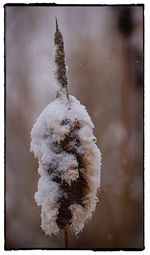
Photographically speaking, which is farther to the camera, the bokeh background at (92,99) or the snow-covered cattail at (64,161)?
the bokeh background at (92,99)

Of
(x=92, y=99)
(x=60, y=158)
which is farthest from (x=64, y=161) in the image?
(x=92, y=99)

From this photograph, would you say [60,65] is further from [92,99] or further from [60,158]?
[60,158]

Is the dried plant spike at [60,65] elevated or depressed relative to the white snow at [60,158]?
elevated

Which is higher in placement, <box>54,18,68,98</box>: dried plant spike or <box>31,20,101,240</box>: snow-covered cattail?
<box>54,18,68,98</box>: dried plant spike

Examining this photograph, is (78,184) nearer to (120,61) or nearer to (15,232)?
(15,232)

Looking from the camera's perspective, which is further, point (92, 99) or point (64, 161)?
point (92, 99)
